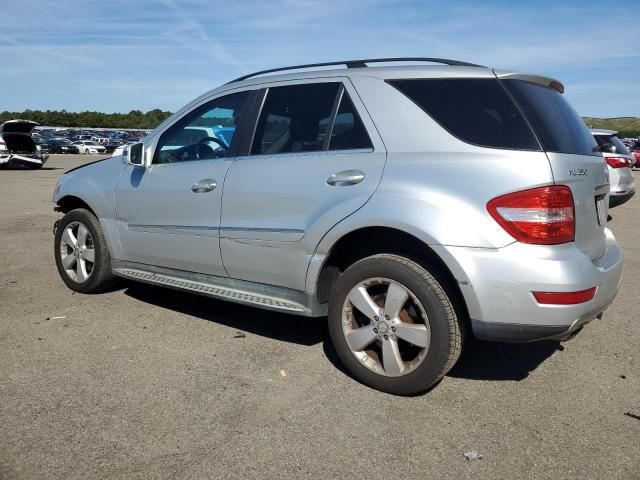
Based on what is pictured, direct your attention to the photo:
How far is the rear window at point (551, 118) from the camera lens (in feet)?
10.3

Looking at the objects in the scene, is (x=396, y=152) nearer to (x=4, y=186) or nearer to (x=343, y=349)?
(x=343, y=349)

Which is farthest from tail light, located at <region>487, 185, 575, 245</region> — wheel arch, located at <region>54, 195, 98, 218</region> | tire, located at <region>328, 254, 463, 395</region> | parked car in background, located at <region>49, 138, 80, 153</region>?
parked car in background, located at <region>49, 138, 80, 153</region>

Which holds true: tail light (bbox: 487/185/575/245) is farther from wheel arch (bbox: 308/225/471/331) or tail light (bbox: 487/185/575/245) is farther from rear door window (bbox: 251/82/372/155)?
rear door window (bbox: 251/82/372/155)

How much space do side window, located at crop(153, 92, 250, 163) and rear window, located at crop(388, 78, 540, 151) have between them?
4.64 feet

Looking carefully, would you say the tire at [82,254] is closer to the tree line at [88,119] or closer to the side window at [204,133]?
the side window at [204,133]

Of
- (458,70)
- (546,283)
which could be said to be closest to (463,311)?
(546,283)

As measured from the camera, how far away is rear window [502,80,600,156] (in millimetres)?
3145

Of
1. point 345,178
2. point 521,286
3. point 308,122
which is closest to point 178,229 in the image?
point 308,122

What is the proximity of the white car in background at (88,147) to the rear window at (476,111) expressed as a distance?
164 feet

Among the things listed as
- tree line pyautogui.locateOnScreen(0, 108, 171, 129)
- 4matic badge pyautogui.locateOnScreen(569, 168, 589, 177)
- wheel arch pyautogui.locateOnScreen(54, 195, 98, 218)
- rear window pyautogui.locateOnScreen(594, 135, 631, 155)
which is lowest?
tree line pyautogui.locateOnScreen(0, 108, 171, 129)

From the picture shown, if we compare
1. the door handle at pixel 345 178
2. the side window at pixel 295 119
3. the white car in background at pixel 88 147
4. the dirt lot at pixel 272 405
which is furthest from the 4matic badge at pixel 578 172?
the white car in background at pixel 88 147

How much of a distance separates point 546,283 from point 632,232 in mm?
7681

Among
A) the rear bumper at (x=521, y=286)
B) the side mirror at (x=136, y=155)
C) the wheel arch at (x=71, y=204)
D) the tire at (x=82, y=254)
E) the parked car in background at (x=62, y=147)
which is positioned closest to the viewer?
the rear bumper at (x=521, y=286)

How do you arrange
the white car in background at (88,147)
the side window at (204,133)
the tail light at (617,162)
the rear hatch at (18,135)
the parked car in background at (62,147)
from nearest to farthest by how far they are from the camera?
the side window at (204,133)
the tail light at (617,162)
the rear hatch at (18,135)
the parked car in background at (62,147)
the white car in background at (88,147)
